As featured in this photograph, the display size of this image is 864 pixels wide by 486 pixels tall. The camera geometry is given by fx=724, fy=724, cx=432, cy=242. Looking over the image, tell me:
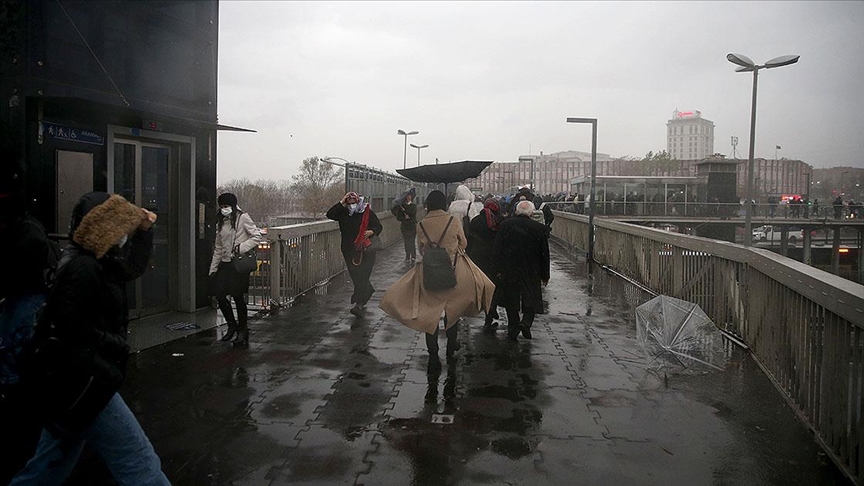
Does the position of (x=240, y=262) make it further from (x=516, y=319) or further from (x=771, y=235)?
(x=771, y=235)

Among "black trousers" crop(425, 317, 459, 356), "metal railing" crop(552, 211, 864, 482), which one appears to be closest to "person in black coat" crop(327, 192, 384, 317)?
"black trousers" crop(425, 317, 459, 356)

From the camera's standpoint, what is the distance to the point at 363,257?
10156 millimetres

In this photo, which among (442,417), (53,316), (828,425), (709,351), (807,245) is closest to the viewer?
(53,316)

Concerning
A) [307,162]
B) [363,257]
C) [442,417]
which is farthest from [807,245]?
[442,417]

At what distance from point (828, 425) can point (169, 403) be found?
479cm

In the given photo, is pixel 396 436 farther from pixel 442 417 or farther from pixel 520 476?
pixel 520 476

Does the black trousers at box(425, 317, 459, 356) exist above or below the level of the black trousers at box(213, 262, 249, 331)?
below

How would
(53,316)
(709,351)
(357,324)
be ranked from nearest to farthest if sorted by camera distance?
1. (53,316)
2. (709,351)
3. (357,324)

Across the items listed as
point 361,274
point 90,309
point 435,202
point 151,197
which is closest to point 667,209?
point 361,274

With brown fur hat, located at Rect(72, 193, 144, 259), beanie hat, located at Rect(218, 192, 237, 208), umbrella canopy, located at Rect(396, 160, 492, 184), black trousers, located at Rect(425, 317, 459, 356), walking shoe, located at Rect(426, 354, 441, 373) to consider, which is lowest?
walking shoe, located at Rect(426, 354, 441, 373)

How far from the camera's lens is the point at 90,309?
10.5ft

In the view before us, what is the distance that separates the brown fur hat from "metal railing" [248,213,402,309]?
6946 mm

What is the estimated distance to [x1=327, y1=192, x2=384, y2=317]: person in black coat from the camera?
9.99 m

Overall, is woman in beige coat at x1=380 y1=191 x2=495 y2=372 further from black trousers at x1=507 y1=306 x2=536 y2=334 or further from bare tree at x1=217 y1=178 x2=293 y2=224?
bare tree at x1=217 y1=178 x2=293 y2=224
